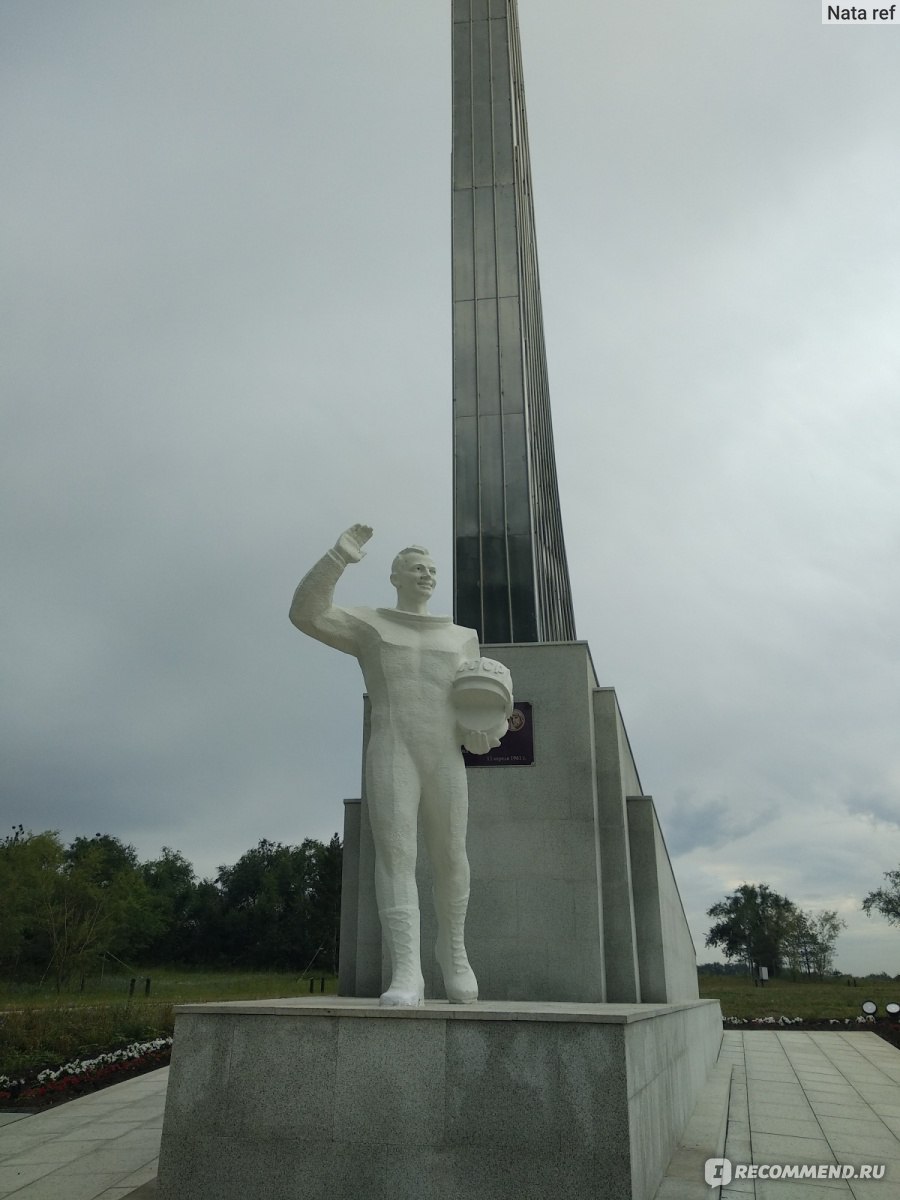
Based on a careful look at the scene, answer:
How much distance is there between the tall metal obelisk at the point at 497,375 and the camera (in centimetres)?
1477

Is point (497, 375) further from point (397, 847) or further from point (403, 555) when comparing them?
point (397, 847)

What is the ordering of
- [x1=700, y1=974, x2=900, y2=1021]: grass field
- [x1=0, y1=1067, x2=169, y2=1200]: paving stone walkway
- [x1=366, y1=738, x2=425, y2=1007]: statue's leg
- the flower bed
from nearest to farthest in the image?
[x1=0, y1=1067, x2=169, y2=1200]: paving stone walkway
[x1=366, y1=738, x2=425, y2=1007]: statue's leg
the flower bed
[x1=700, y1=974, x2=900, y2=1021]: grass field

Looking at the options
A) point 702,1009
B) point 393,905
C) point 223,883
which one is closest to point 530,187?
point 702,1009

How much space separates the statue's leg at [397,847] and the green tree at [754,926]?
210 ft

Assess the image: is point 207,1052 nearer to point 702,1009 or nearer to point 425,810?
point 425,810

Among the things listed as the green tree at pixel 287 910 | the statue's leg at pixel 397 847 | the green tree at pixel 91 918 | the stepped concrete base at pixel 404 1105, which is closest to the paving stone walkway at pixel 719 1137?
the stepped concrete base at pixel 404 1105

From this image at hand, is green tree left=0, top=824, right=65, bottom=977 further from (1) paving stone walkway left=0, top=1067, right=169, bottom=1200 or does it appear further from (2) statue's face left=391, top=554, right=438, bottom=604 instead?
(2) statue's face left=391, top=554, right=438, bottom=604

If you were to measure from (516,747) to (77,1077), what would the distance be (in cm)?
586

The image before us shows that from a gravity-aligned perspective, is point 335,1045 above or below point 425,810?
below

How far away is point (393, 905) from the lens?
5.61m

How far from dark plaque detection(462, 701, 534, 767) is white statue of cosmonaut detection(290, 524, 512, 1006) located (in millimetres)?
3423

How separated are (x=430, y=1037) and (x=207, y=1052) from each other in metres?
1.23

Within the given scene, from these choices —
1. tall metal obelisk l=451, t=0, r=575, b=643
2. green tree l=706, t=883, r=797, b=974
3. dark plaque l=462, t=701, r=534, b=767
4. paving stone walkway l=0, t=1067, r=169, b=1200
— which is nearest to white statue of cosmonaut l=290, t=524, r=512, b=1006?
paving stone walkway l=0, t=1067, r=169, b=1200

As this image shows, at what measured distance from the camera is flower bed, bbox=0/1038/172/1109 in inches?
340
